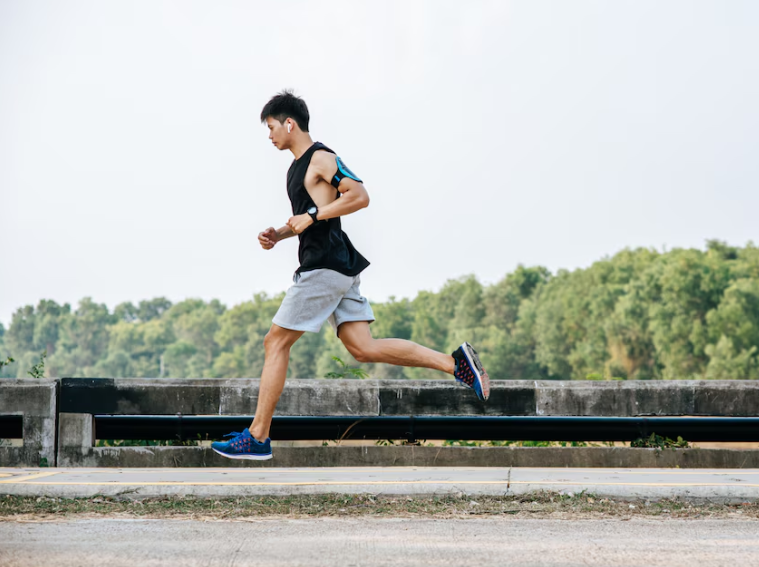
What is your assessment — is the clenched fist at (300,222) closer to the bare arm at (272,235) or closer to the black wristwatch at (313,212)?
the black wristwatch at (313,212)

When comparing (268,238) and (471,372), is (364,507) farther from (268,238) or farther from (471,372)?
(268,238)

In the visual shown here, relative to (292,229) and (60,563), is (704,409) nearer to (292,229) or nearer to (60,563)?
(292,229)

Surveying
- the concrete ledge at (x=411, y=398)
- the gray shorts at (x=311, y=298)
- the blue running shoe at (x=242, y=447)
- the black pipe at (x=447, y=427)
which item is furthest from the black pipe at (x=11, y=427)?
the gray shorts at (x=311, y=298)

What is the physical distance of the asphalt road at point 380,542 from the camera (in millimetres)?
3654

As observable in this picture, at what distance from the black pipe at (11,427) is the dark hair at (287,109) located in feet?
12.2

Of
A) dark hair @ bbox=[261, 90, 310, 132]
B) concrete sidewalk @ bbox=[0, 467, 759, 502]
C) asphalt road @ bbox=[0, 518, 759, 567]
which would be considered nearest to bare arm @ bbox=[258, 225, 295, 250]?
dark hair @ bbox=[261, 90, 310, 132]

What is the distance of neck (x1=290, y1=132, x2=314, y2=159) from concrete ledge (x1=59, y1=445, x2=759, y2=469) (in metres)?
2.83

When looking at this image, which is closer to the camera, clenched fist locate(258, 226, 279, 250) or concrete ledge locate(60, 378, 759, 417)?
clenched fist locate(258, 226, 279, 250)

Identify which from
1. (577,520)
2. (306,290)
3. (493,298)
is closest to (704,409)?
(577,520)

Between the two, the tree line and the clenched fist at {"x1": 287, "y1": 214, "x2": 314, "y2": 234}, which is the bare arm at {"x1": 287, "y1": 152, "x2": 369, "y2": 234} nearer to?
the clenched fist at {"x1": 287, "y1": 214, "x2": 314, "y2": 234}

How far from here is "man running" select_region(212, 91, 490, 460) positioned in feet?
16.8

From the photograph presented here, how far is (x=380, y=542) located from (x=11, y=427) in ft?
15.1

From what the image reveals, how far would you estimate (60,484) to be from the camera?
17.7 ft

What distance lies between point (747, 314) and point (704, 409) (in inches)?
3272
